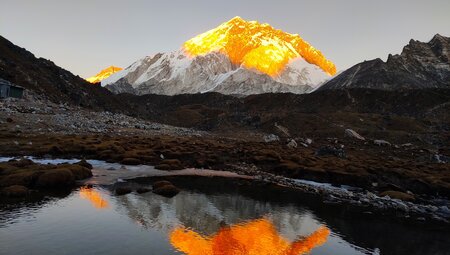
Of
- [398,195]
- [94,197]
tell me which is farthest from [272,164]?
[94,197]

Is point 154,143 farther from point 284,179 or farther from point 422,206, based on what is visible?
point 422,206

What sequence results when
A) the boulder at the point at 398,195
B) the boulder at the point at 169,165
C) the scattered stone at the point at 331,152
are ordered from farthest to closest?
the scattered stone at the point at 331,152 < the boulder at the point at 169,165 < the boulder at the point at 398,195

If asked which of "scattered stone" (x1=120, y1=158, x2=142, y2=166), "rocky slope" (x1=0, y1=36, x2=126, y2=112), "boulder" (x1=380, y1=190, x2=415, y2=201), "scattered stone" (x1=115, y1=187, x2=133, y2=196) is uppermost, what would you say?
"rocky slope" (x1=0, y1=36, x2=126, y2=112)

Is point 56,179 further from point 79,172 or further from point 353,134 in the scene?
point 353,134

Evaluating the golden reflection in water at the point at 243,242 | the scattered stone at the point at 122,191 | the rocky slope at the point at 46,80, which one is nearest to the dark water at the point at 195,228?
the golden reflection in water at the point at 243,242

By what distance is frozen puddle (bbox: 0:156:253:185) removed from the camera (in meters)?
40.8

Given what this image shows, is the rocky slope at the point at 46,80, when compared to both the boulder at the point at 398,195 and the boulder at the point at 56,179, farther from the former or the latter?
the boulder at the point at 398,195

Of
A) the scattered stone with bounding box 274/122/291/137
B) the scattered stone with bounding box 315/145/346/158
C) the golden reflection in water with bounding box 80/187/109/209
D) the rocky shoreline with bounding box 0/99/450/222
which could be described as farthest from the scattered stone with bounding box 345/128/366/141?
the golden reflection in water with bounding box 80/187/109/209

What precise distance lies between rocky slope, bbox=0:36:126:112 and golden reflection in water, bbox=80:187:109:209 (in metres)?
77.3

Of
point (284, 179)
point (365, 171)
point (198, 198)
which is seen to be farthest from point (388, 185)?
point (198, 198)

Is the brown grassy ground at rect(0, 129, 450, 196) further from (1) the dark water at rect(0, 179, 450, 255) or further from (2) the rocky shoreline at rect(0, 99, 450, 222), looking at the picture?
(1) the dark water at rect(0, 179, 450, 255)

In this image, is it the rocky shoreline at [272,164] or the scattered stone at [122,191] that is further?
the rocky shoreline at [272,164]

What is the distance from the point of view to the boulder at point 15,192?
98.7 feet

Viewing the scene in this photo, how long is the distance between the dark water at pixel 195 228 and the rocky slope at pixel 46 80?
82.2m
